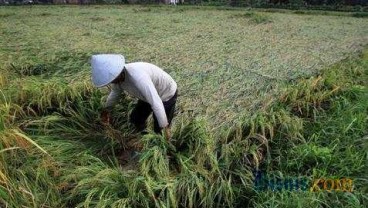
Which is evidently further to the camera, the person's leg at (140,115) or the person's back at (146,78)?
the person's leg at (140,115)

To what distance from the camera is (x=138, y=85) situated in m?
2.54

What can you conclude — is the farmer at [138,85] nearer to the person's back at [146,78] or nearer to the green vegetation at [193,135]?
the person's back at [146,78]

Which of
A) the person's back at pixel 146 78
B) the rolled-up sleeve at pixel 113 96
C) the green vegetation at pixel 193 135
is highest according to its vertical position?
the person's back at pixel 146 78

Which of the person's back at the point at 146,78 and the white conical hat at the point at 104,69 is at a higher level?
the white conical hat at the point at 104,69

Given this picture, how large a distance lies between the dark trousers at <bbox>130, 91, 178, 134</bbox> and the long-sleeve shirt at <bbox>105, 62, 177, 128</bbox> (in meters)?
0.06

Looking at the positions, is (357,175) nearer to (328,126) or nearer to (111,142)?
(328,126)

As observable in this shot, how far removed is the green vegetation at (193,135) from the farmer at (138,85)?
0.43ft

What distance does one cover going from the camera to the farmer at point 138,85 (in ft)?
7.90

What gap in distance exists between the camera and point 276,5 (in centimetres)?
1670

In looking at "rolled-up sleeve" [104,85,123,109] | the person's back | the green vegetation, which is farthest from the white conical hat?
the green vegetation

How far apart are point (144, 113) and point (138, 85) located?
0.52 m

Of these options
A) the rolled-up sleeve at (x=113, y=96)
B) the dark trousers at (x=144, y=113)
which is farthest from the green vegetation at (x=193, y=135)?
the rolled-up sleeve at (x=113, y=96)

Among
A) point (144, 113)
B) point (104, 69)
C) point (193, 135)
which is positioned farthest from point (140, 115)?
point (104, 69)

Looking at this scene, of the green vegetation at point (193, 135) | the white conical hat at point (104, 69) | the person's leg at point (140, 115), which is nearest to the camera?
the green vegetation at point (193, 135)
